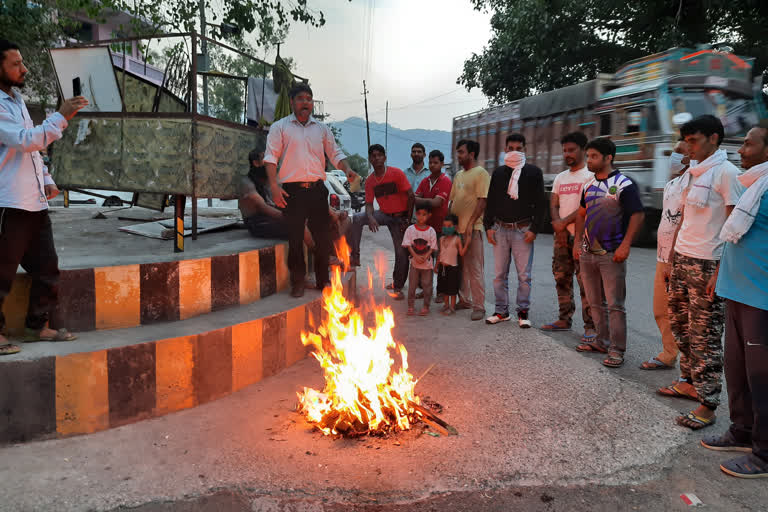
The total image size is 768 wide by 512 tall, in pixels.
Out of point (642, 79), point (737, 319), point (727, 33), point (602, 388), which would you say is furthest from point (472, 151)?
point (727, 33)

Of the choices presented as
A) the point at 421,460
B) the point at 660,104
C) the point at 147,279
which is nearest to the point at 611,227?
the point at 421,460

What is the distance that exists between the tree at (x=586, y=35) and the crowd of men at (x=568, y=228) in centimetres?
1342

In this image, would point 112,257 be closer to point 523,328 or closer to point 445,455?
point 445,455

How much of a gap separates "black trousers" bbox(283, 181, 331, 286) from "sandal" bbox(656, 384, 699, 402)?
3008 mm

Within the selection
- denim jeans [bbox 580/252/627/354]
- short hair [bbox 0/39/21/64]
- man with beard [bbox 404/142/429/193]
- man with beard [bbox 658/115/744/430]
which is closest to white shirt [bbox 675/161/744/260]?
man with beard [bbox 658/115/744/430]

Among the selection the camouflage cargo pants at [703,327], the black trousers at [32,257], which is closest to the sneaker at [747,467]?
the camouflage cargo pants at [703,327]

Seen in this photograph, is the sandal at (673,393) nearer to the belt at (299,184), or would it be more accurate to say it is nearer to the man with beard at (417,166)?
the belt at (299,184)

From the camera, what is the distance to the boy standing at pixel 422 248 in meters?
6.17

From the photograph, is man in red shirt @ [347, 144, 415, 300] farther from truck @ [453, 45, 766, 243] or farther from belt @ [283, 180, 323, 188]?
truck @ [453, 45, 766, 243]

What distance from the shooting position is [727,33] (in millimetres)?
17812

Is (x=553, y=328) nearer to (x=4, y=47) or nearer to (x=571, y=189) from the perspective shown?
(x=571, y=189)

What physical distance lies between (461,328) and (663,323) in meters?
1.90

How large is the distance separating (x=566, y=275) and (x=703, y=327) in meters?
1.98

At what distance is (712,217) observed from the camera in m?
3.53
